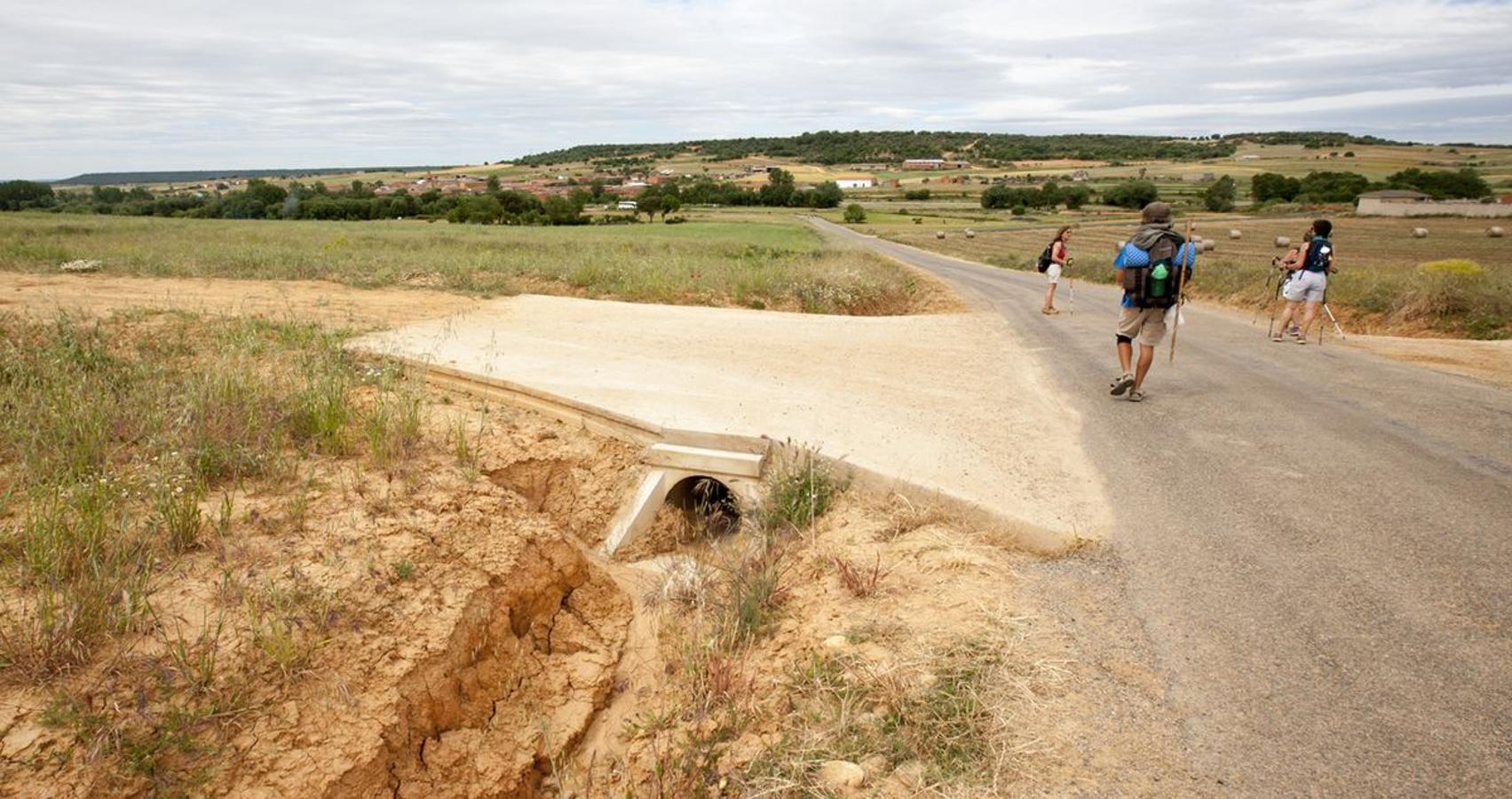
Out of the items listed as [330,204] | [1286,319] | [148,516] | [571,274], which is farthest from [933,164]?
[148,516]

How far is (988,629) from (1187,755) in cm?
113

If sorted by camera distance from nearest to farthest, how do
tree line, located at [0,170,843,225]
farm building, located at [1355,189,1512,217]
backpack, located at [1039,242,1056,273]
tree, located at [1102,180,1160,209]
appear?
backpack, located at [1039,242,1056,273]
farm building, located at [1355,189,1512,217]
tree line, located at [0,170,843,225]
tree, located at [1102,180,1160,209]

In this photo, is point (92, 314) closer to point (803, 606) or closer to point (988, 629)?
point (803, 606)

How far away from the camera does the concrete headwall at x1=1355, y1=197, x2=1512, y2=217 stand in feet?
165

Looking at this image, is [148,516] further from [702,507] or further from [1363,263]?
[1363,263]

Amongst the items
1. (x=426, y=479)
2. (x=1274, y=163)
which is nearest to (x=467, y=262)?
(x=426, y=479)

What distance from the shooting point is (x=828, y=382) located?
940 cm

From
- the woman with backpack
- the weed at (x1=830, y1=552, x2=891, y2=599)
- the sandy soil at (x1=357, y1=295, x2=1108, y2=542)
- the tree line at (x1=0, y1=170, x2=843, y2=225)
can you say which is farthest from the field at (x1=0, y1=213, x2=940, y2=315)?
the tree line at (x1=0, y1=170, x2=843, y2=225)

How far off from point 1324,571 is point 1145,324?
4225 mm

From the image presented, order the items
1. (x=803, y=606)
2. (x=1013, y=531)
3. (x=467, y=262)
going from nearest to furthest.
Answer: (x=803, y=606) → (x=1013, y=531) → (x=467, y=262)

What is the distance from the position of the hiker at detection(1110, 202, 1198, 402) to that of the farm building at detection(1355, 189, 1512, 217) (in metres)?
57.0

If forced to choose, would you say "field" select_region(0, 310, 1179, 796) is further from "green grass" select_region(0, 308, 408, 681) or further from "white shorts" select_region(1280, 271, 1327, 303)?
"white shorts" select_region(1280, 271, 1327, 303)

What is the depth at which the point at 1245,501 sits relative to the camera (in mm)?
5852

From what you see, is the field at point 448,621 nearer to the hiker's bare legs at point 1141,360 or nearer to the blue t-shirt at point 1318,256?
the hiker's bare legs at point 1141,360
